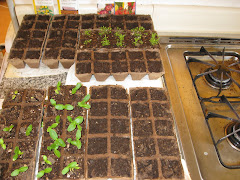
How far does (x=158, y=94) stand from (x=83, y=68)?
26.0 inches

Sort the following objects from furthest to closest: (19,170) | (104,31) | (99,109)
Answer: (104,31) → (99,109) → (19,170)

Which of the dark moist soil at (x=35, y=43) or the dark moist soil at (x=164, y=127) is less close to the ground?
the dark moist soil at (x=35, y=43)

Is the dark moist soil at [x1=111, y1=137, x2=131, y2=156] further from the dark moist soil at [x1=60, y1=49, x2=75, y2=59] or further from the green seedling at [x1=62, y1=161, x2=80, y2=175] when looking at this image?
the dark moist soil at [x1=60, y1=49, x2=75, y2=59]

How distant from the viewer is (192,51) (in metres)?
2.07

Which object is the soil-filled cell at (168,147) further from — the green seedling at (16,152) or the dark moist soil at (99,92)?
the green seedling at (16,152)

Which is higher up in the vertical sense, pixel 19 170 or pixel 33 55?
pixel 33 55

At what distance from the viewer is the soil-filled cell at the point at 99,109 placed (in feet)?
5.25

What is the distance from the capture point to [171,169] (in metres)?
1.40

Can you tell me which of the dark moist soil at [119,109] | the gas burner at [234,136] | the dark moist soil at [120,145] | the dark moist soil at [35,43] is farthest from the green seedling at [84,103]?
the gas burner at [234,136]

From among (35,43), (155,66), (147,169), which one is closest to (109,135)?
(147,169)

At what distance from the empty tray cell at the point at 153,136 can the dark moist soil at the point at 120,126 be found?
5 cm

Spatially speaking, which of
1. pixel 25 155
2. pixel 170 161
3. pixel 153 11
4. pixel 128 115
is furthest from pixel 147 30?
pixel 25 155

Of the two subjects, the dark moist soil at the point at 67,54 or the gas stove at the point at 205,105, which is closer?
the gas stove at the point at 205,105

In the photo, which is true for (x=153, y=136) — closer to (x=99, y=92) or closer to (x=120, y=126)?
(x=120, y=126)
